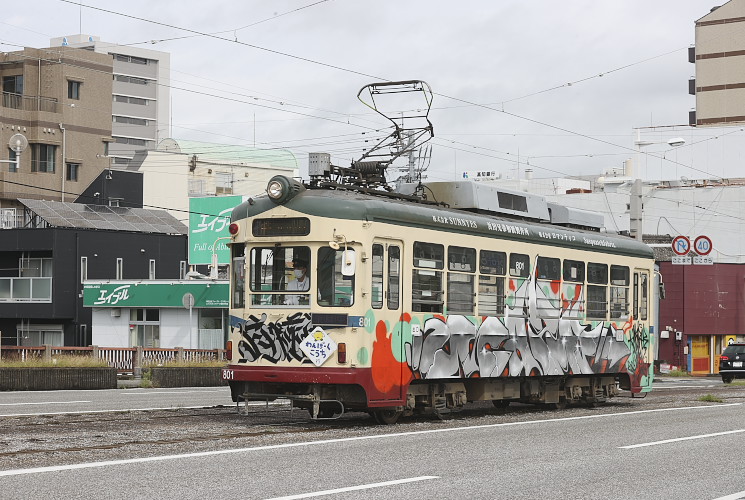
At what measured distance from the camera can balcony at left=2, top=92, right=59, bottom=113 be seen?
2778 inches

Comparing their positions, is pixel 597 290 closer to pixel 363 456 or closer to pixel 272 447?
pixel 272 447

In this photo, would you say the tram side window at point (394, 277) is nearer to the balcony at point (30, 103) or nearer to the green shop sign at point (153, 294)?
the green shop sign at point (153, 294)

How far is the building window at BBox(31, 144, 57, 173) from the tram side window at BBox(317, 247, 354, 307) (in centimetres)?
5600

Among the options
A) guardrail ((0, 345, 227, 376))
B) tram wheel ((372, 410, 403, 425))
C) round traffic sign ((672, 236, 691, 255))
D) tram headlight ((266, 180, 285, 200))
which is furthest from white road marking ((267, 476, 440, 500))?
round traffic sign ((672, 236, 691, 255))

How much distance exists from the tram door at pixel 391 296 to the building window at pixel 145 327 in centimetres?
3503

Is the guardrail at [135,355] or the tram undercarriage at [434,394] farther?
the guardrail at [135,355]

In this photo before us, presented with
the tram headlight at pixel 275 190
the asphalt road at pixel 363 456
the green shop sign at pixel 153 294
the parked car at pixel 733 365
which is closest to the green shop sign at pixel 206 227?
the green shop sign at pixel 153 294

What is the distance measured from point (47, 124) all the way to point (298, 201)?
5646cm

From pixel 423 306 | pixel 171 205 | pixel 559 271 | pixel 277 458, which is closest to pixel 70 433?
pixel 277 458

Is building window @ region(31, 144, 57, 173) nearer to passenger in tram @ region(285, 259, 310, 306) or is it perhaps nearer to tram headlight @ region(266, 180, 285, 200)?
tram headlight @ region(266, 180, 285, 200)

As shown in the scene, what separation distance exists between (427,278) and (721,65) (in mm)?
74628

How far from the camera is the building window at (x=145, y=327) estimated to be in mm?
50656

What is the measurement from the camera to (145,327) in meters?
50.8

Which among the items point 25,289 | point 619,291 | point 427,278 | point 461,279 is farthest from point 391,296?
point 25,289
